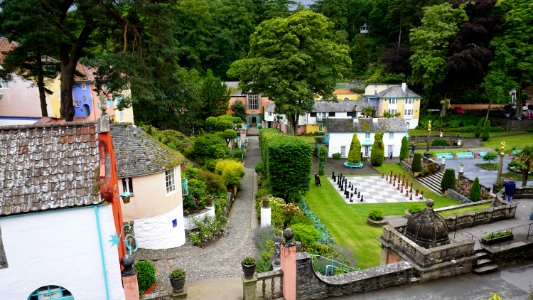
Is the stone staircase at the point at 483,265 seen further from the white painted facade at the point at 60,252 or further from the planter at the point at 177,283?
the white painted facade at the point at 60,252

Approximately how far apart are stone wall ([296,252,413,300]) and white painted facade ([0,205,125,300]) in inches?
222

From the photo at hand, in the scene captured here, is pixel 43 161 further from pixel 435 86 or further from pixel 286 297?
pixel 435 86

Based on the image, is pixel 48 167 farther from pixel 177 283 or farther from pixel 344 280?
pixel 344 280

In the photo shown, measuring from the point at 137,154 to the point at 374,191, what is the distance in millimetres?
22282

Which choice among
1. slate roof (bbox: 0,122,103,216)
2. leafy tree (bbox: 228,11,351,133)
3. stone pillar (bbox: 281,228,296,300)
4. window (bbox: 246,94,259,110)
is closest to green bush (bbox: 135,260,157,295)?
slate roof (bbox: 0,122,103,216)

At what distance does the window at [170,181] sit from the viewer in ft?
59.7

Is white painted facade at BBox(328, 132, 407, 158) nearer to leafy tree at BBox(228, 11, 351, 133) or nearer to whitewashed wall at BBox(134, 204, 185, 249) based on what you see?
leafy tree at BBox(228, 11, 351, 133)

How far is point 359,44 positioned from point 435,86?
19.3 meters

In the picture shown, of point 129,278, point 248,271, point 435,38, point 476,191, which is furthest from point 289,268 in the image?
point 435,38

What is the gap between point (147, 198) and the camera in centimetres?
1747

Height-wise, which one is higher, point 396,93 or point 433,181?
point 396,93

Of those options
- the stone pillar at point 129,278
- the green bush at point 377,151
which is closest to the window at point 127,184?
the stone pillar at point 129,278

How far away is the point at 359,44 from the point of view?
241ft

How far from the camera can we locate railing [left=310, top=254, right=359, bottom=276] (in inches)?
602
